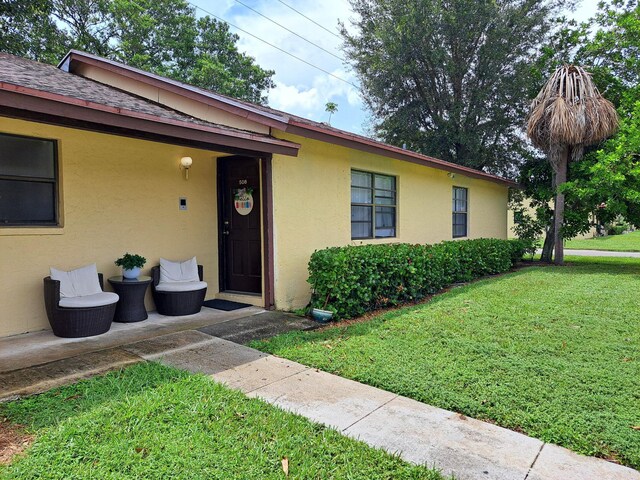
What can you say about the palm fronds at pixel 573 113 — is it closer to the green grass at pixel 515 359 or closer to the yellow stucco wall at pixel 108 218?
the green grass at pixel 515 359

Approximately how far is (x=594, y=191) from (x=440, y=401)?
396 inches

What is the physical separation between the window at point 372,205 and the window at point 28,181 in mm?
5046

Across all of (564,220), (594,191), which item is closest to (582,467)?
(594,191)

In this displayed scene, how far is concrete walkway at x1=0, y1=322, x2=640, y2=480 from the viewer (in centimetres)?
256

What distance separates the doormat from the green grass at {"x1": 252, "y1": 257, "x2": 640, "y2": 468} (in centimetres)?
183

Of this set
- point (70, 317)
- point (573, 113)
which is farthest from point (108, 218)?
point (573, 113)

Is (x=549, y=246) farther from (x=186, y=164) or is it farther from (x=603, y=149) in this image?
(x=186, y=164)

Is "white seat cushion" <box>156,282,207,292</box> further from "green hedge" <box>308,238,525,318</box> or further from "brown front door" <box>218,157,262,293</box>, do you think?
"green hedge" <box>308,238,525,318</box>

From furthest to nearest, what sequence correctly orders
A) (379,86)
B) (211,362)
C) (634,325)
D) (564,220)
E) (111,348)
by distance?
(379,86), (564,220), (634,325), (111,348), (211,362)

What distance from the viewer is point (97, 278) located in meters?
5.67

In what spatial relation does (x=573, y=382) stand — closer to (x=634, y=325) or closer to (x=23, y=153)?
(x=634, y=325)

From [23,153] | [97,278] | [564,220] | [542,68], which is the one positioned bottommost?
[97,278]

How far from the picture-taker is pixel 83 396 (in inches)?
132

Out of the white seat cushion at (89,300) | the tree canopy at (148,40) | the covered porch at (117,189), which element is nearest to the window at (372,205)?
the covered porch at (117,189)
